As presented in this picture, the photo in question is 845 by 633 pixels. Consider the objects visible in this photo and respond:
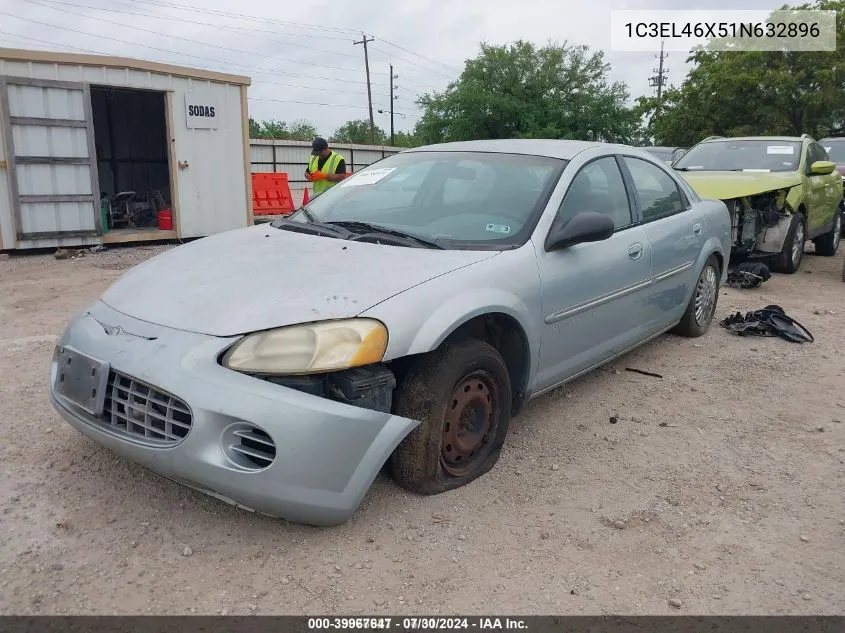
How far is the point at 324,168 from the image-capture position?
9.34m

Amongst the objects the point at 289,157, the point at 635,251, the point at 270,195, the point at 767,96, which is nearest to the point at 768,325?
the point at 635,251

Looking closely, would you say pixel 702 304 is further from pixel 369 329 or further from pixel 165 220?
pixel 165 220

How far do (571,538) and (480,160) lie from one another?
2178mm

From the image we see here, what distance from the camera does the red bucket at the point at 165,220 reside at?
1149 centimetres

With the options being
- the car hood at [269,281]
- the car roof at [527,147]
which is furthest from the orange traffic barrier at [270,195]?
the car hood at [269,281]

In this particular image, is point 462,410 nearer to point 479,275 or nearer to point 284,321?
point 479,275

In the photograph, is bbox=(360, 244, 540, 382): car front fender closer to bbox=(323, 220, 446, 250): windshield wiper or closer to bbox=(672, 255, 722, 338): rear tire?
bbox=(323, 220, 446, 250): windshield wiper

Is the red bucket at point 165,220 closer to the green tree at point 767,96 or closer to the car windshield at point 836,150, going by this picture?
the car windshield at point 836,150

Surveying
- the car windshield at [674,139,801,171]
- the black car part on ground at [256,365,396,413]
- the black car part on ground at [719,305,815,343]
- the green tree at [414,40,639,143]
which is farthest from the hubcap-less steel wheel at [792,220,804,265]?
the green tree at [414,40,639,143]

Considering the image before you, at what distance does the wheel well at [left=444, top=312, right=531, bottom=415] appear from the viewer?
10.9 feet

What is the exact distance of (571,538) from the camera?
2.82 meters

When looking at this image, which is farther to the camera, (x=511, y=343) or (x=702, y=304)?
(x=702, y=304)

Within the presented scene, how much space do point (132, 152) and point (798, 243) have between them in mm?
12125
